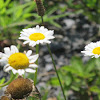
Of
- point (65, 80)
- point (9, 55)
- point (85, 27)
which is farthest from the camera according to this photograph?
point (85, 27)

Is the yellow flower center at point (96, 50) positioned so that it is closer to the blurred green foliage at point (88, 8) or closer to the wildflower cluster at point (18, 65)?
the wildflower cluster at point (18, 65)

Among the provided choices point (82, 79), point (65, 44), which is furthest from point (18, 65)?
point (65, 44)

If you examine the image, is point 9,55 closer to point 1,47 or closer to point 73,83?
point 73,83

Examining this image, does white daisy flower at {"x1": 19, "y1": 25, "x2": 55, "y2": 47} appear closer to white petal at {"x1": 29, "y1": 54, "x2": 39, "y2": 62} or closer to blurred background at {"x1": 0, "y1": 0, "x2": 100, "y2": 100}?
white petal at {"x1": 29, "y1": 54, "x2": 39, "y2": 62}

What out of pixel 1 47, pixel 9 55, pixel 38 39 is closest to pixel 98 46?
pixel 38 39

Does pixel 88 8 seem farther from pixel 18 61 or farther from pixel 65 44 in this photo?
pixel 18 61

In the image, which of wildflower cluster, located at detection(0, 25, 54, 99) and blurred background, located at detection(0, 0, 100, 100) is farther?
blurred background, located at detection(0, 0, 100, 100)

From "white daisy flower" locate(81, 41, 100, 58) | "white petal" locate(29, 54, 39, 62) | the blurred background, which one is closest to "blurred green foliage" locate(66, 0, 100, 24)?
the blurred background
